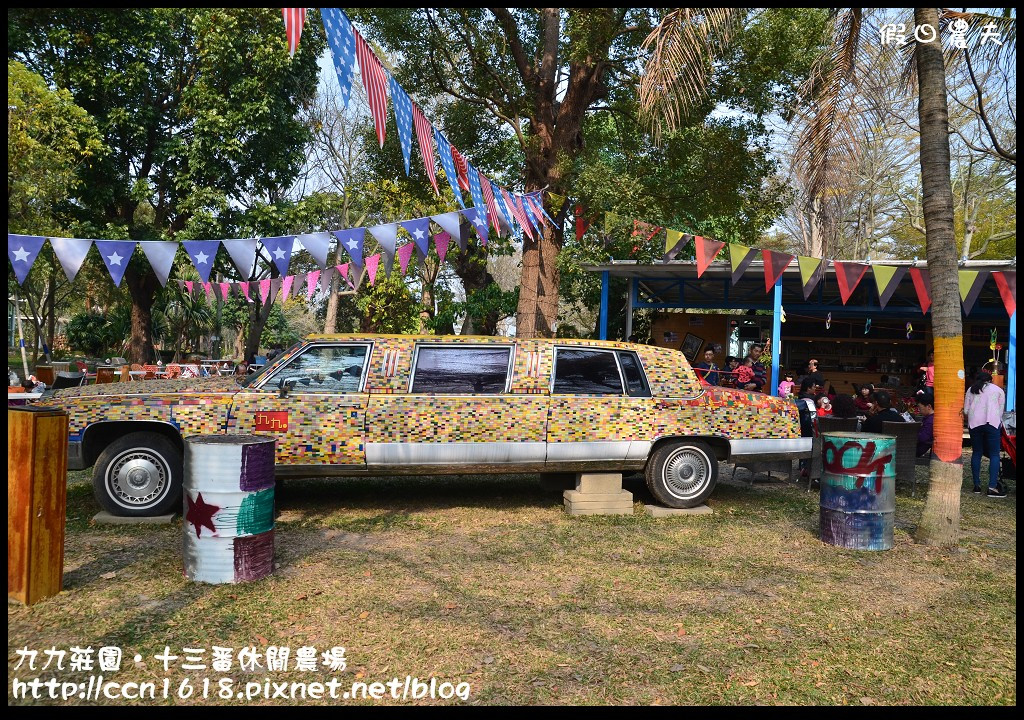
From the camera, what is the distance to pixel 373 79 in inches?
235

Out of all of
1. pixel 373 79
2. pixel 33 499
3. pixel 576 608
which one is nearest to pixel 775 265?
pixel 373 79

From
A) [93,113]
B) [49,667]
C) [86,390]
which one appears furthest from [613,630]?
[93,113]

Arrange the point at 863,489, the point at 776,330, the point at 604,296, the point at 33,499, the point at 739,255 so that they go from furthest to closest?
the point at 604,296 → the point at 776,330 → the point at 739,255 → the point at 863,489 → the point at 33,499

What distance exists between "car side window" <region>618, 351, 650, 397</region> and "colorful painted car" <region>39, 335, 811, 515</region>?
1cm

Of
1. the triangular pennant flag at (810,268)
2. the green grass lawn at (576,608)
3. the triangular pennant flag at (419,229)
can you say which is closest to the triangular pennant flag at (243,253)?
the triangular pennant flag at (419,229)

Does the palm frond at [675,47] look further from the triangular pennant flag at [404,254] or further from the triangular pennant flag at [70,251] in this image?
the triangular pennant flag at [70,251]

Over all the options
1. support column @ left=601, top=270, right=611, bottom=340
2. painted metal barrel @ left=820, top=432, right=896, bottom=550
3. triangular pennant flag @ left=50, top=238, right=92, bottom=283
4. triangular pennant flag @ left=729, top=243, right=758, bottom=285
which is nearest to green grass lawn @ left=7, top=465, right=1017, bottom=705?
painted metal barrel @ left=820, top=432, right=896, bottom=550

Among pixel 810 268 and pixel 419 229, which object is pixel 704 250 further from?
pixel 419 229

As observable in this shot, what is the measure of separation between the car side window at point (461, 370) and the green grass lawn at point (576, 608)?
1218mm

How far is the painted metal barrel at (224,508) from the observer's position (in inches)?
182

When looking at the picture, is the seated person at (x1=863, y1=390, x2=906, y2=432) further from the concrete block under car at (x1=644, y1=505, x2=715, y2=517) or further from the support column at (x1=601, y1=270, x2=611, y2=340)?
the support column at (x1=601, y1=270, x2=611, y2=340)

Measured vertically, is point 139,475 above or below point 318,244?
below

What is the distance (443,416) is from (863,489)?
3.62m

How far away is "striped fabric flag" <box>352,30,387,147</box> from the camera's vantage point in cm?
578
